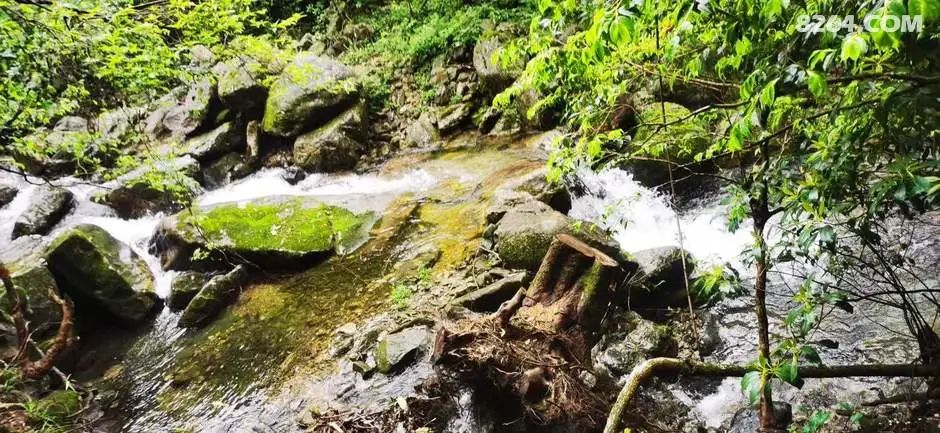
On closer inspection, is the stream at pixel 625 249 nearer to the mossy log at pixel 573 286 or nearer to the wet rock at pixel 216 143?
the mossy log at pixel 573 286

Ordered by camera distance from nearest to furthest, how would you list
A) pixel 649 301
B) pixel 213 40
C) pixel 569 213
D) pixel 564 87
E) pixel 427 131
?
pixel 564 87 → pixel 213 40 → pixel 649 301 → pixel 569 213 → pixel 427 131

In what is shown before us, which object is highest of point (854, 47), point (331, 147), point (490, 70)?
point (854, 47)

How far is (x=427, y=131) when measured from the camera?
12.9m

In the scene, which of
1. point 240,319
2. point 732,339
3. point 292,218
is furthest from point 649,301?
point 292,218

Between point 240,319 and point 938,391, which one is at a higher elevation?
point 938,391

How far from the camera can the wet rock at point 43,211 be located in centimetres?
930

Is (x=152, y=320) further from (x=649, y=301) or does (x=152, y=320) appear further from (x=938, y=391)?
(x=938, y=391)

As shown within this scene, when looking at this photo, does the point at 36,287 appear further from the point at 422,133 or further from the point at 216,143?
the point at 422,133

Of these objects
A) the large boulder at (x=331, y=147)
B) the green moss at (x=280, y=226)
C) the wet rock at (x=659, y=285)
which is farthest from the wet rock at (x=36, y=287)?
the wet rock at (x=659, y=285)

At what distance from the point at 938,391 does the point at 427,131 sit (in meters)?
11.4

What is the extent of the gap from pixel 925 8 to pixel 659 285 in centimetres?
418

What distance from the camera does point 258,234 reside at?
7297 mm

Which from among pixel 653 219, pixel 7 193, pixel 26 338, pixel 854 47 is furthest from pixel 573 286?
pixel 7 193

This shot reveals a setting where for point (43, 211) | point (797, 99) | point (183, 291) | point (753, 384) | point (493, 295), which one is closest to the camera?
point (753, 384)
